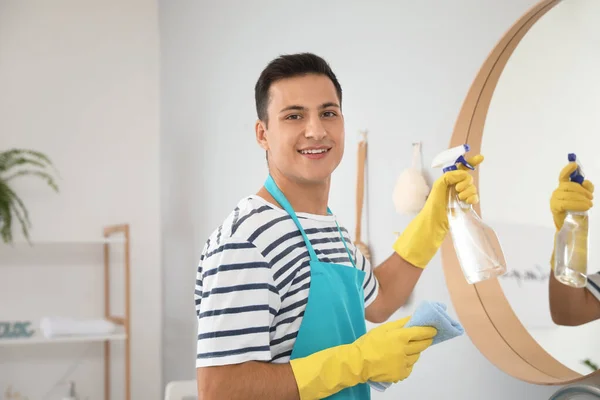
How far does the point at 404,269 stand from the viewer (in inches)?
56.1

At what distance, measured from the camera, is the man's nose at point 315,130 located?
3.91 ft

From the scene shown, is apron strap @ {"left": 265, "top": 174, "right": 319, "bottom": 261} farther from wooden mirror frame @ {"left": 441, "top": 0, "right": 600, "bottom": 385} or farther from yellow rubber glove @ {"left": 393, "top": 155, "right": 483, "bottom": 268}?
wooden mirror frame @ {"left": 441, "top": 0, "right": 600, "bottom": 385}

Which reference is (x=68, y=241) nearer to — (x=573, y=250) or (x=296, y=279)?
(x=296, y=279)

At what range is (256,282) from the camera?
1074 mm

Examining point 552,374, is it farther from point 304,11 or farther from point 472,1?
point 304,11

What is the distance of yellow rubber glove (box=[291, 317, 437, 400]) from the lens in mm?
1066

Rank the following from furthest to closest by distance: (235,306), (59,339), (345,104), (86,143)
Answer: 1. (86,143)
2. (59,339)
3. (345,104)
4. (235,306)

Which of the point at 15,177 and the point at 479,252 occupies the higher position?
the point at 15,177

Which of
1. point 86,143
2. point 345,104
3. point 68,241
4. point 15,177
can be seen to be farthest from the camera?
point 86,143

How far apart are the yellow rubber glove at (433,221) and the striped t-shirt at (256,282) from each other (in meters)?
0.17

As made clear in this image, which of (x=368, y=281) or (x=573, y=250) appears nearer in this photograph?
(x=573, y=250)

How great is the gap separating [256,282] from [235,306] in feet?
0.16

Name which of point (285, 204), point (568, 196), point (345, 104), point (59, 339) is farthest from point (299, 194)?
point (59, 339)

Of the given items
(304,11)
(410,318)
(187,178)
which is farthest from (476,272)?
(187,178)
